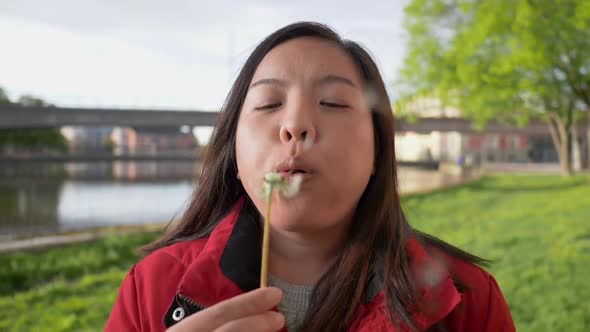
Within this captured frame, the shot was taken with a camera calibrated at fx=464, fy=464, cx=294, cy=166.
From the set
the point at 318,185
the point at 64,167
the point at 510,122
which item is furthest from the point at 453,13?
the point at 64,167

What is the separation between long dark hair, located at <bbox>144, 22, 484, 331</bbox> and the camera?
3.07ft

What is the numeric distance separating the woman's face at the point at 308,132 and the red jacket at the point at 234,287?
135 mm

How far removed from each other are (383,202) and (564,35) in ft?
21.2

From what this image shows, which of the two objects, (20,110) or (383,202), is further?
(20,110)

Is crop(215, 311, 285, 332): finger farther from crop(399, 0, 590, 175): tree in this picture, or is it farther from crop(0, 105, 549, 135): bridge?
crop(0, 105, 549, 135): bridge

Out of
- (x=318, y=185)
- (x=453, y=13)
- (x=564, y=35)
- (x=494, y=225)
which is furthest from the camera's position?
(x=453, y=13)

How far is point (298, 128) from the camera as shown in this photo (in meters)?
0.85

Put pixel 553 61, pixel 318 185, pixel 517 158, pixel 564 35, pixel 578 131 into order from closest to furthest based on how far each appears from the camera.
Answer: pixel 318 185 < pixel 564 35 < pixel 553 61 < pixel 578 131 < pixel 517 158

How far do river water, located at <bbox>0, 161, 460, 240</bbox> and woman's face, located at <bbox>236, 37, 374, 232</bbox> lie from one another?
256 inches

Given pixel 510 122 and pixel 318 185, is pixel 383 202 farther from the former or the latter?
pixel 510 122

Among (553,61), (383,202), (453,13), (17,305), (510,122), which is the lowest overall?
(17,305)

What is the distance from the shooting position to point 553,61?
6.69 metres

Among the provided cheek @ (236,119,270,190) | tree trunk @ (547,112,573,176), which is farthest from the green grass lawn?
tree trunk @ (547,112,573,176)

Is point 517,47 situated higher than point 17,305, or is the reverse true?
point 517,47
